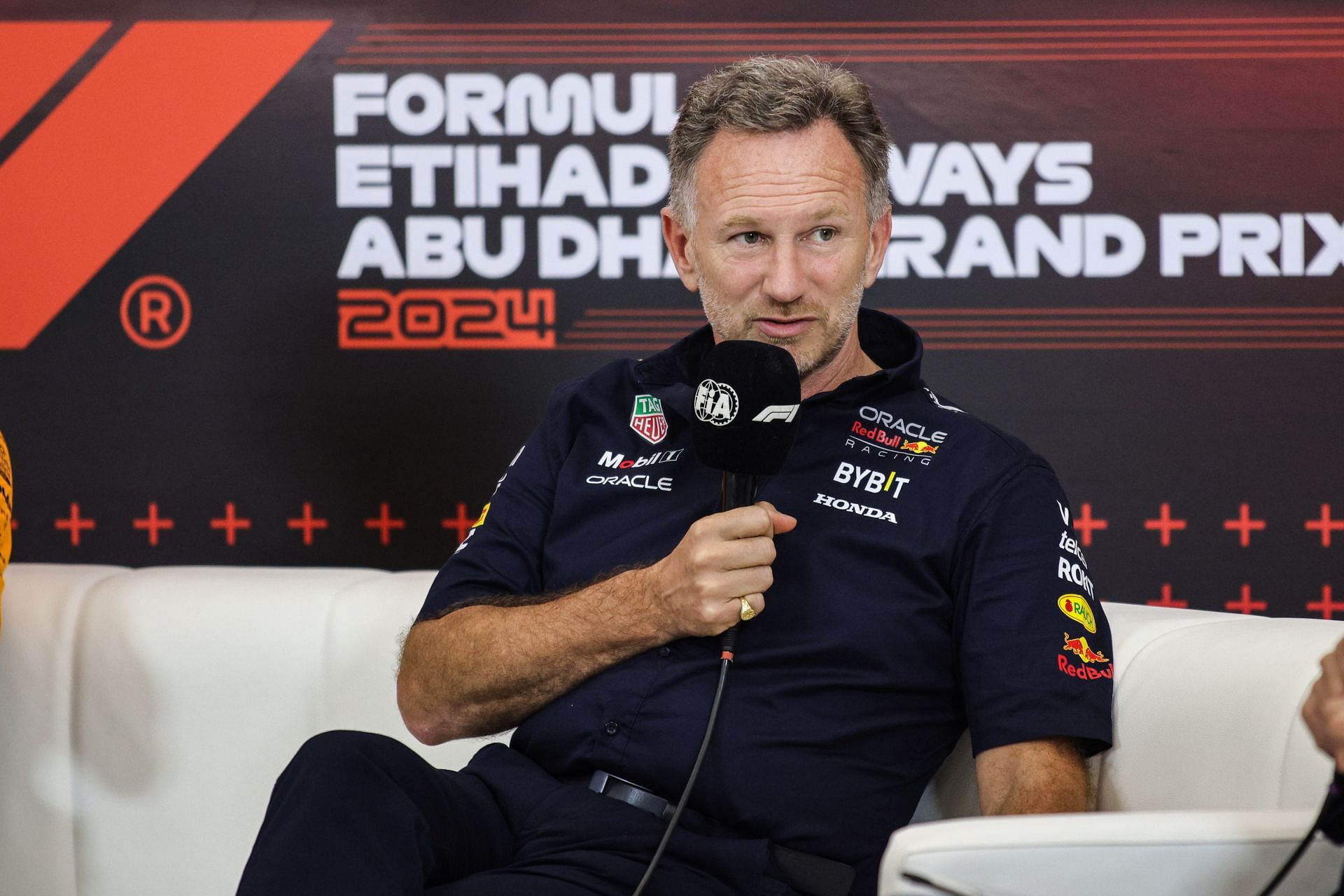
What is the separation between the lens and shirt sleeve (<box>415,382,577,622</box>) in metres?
1.74

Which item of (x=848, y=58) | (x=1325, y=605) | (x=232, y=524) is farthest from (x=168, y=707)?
(x=1325, y=605)

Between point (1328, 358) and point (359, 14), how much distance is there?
192cm

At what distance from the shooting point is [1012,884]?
1012 mm

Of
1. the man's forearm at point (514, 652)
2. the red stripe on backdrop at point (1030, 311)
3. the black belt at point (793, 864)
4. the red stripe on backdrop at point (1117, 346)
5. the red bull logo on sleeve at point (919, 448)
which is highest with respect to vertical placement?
the red stripe on backdrop at point (1030, 311)

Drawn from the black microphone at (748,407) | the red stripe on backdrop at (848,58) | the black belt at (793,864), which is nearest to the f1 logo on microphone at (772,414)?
the black microphone at (748,407)

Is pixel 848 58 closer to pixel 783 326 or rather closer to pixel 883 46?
pixel 883 46

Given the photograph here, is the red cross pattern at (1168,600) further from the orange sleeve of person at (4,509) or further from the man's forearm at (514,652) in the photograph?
the orange sleeve of person at (4,509)

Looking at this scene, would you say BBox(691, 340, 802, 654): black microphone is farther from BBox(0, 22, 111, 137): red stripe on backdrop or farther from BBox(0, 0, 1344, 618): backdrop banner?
BBox(0, 22, 111, 137): red stripe on backdrop

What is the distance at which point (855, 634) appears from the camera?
1.57m

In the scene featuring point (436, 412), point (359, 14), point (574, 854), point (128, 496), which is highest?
point (359, 14)

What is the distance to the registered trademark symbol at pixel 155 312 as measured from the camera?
265 centimetres

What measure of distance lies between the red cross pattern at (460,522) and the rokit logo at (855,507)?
1.14 m

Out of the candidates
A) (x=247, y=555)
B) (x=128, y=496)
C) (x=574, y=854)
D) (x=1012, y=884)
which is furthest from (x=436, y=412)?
(x=1012, y=884)

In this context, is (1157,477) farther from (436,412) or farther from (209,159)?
(209,159)
